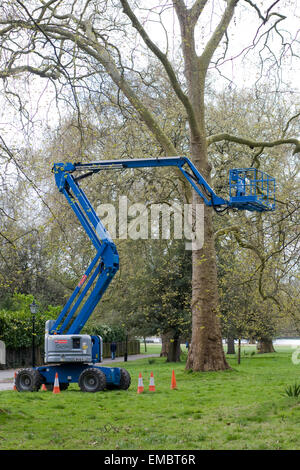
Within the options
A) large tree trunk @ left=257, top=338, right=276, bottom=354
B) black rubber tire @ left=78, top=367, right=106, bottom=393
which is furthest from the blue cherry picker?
large tree trunk @ left=257, top=338, right=276, bottom=354

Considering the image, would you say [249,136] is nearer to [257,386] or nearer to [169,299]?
[169,299]

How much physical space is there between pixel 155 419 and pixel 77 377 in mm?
6624

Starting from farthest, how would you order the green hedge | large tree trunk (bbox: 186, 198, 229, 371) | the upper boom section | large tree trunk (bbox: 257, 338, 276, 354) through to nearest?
large tree trunk (bbox: 257, 338, 276, 354) → the green hedge → large tree trunk (bbox: 186, 198, 229, 371) → the upper boom section

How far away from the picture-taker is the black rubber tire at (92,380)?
57.0ft

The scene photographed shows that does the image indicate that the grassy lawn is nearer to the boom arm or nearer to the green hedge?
the boom arm

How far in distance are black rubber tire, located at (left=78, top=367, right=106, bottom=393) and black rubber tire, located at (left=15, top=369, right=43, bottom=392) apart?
142 cm

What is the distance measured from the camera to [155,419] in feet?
38.8

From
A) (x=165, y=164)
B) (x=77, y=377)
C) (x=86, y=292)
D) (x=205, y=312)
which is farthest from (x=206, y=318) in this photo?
(x=165, y=164)

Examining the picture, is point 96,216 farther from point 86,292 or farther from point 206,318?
point 206,318

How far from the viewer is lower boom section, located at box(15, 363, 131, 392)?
57.5ft

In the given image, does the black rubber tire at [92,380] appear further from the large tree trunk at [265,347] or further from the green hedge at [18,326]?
the large tree trunk at [265,347]

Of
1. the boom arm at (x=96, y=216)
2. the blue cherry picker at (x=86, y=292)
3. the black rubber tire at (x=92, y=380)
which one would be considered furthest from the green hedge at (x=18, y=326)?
the boom arm at (x=96, y=216)

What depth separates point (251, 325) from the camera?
3347 cm

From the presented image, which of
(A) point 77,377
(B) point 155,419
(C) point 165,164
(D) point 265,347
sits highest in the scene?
(C) point 165,164
